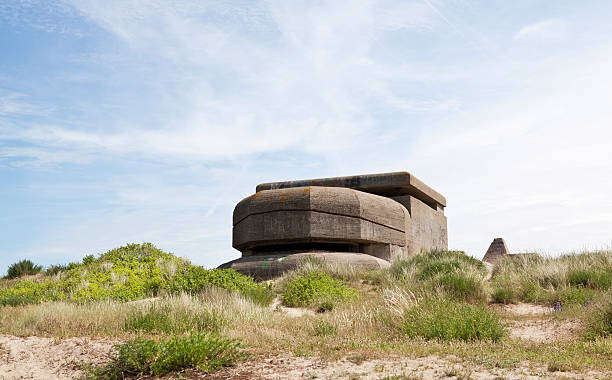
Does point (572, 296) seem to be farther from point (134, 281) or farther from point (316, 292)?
point (134, 281)

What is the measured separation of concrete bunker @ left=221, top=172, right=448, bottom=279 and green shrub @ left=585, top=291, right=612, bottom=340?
5.53m

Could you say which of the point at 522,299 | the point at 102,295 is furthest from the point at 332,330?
the point at 102,295

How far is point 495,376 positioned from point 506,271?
8.05 m

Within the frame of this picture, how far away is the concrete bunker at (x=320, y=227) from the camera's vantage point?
12.1 m

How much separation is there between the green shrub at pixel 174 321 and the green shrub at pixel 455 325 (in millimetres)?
2341

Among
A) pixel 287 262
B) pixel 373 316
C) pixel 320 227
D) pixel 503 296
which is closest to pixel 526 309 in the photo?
pixel 503 296

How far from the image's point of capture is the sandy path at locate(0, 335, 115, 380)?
18.3 ft

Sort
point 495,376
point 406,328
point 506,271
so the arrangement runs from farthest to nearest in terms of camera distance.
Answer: point 506,271, point 406,328, point 495,376

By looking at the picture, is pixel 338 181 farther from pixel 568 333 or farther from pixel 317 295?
pixel 568 333

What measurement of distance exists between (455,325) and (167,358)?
3.13m

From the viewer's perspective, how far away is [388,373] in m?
4.32

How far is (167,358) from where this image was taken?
4.87 m

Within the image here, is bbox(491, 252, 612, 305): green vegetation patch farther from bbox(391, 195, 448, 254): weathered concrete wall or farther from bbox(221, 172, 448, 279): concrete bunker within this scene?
bbox(391, 195, 448, 254): weathered concrete wall

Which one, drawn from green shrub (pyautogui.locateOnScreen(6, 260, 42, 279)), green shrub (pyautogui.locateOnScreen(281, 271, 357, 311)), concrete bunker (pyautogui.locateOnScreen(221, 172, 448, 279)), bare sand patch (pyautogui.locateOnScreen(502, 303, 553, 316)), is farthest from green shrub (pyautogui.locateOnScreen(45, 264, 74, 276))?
bare sand patch (pyautogui.locateOnScreen(502, 303, 553, 316))
